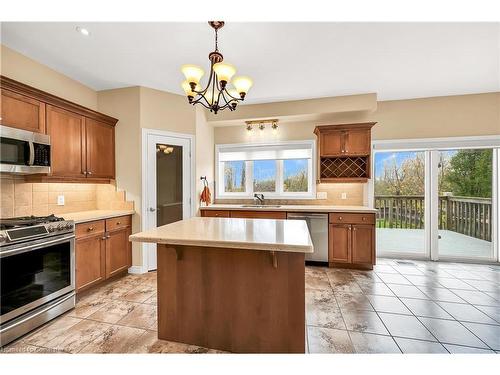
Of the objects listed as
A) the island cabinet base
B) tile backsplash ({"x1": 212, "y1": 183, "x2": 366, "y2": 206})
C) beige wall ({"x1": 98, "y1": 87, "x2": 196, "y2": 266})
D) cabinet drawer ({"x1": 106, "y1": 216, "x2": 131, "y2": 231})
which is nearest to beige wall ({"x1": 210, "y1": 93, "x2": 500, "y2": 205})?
tile backsplash ({"x1": 212, "y1": 183, "x2": 366, "y2": 206})

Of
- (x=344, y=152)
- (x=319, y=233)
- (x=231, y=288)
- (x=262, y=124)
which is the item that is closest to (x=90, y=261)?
(x=231, y=288)

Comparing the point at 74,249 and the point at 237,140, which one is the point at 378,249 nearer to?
the point at 237,140

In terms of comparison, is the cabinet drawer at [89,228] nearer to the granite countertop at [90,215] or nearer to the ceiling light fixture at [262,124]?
the granite countertop at [90,215]

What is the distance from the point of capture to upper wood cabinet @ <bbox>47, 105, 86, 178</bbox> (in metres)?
2.65

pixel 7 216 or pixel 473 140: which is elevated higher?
pixel 473 140

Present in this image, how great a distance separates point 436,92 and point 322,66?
222 cm

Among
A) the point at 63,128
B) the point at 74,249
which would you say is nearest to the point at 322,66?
the point at 63,128

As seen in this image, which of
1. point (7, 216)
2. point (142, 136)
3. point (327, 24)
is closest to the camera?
point (327, 24)

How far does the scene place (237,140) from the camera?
4707 mm

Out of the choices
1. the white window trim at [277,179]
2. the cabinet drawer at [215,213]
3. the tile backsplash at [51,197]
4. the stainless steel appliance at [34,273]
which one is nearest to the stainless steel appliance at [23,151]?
the tile backsplash at [51,197]

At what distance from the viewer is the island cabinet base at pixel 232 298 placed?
1663mm

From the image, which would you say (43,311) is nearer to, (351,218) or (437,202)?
(351,218)

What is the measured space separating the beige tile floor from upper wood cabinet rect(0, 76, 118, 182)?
1537mm

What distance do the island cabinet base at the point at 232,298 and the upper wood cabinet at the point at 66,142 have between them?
188 centimetres
